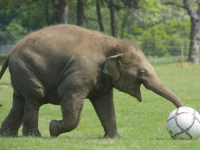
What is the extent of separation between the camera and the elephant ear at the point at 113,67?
31.8 feet

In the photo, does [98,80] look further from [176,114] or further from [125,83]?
[176,114]

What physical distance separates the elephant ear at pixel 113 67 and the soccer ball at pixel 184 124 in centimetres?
139

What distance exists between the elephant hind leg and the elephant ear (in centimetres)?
221

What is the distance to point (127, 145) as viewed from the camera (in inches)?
349

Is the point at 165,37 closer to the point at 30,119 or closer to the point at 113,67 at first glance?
the point at 30,119

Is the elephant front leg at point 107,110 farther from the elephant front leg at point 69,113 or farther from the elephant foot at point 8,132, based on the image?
the elephant foot at point 8,132

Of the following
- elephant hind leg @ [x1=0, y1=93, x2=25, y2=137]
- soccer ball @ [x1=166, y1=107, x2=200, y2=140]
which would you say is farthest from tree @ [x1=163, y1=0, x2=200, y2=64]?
soccer ball @ [x1=166, y1=107, x2=200, y2=140]

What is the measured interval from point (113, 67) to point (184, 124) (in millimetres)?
1774

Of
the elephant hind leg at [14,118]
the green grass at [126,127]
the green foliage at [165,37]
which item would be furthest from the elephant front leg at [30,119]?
the green foliage at [165,37]

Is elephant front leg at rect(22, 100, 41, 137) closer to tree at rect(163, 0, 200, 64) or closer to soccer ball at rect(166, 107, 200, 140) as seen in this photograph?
soccer ball at rect(166, 107, 200, 140)

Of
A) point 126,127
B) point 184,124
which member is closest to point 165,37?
point 126,127

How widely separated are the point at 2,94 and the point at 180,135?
474 inches

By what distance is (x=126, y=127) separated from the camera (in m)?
13.2

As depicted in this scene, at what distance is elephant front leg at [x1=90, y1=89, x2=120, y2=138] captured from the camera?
10594mm
